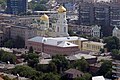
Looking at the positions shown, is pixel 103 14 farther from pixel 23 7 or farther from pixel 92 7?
pixel 23 7

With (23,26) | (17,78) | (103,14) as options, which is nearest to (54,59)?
(17,78)

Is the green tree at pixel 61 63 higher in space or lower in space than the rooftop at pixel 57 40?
lower

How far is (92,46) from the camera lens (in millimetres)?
33656

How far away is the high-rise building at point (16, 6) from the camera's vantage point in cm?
5362

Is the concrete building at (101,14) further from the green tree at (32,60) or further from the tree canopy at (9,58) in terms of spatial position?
the green tree at (32,60)

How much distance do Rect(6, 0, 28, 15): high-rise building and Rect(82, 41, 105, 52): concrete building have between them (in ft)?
67.1

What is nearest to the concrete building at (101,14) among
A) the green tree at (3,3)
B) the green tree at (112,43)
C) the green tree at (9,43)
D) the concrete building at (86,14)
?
the concrete building at (86,14)

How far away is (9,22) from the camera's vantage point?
1742 inches

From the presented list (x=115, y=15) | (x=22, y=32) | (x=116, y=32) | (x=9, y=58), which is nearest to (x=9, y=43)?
(x=22, y=32)

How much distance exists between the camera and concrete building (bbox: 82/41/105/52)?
109 feet

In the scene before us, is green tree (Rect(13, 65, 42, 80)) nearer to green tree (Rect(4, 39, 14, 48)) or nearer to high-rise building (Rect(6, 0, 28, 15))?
green tree (Rect(4, 39, 14, 48))

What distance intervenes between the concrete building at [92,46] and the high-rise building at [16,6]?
20462 millimetres

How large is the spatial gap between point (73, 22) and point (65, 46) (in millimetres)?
13818

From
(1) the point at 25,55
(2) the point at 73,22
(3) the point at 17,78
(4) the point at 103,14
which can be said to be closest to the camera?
(3) the point at 17,78
